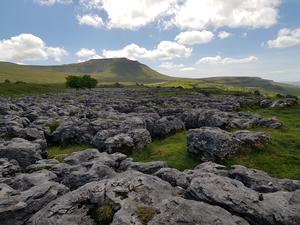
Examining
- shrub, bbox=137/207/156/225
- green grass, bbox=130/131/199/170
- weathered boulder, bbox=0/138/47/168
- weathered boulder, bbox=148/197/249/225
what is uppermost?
weathered boulder, bbox=148/197/249/225

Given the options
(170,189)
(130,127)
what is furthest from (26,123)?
(170,189)

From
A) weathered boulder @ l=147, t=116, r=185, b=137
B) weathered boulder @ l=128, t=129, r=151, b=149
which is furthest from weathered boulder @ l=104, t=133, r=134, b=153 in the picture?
weathered boulder @ l=147, t=116, r=185, b=137

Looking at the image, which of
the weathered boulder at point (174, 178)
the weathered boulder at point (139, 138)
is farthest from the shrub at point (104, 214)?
the weathered boulder at point (139, 138)

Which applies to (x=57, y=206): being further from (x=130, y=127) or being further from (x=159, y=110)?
(x=159, y=110)

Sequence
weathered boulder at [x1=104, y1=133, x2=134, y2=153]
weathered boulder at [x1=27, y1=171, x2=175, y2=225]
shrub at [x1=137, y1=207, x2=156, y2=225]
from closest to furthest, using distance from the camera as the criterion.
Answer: shrub at [x1=137, y1=207, x2=156, y2=225], weathered boulder at [x1=27, y1=171, x2=175, y2=225], weathered boulder at [x1=104, y1=133, x2=134, y2=153]

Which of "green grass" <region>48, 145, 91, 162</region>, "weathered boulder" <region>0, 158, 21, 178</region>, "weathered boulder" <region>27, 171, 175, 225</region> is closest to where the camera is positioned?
"weathered boulder" <region>27, 171, 175, 225</region>

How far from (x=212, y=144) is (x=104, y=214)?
795 inches

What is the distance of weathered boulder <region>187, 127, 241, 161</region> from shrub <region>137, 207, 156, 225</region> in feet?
61.3

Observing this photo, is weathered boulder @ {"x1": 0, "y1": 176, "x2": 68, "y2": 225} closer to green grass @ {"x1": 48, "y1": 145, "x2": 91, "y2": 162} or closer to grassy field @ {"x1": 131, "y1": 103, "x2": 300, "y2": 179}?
grassy field @ {"x1": 131, "y1": 103, "x2": 300, "y2": 179}

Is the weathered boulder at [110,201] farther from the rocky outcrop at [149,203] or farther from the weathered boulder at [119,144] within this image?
the weathered boulder at [119,144]

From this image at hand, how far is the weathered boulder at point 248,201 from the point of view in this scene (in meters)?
15.4

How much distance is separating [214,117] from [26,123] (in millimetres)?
29666

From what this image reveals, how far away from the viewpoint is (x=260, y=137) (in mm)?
36594

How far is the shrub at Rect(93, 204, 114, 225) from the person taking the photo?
15.7m
